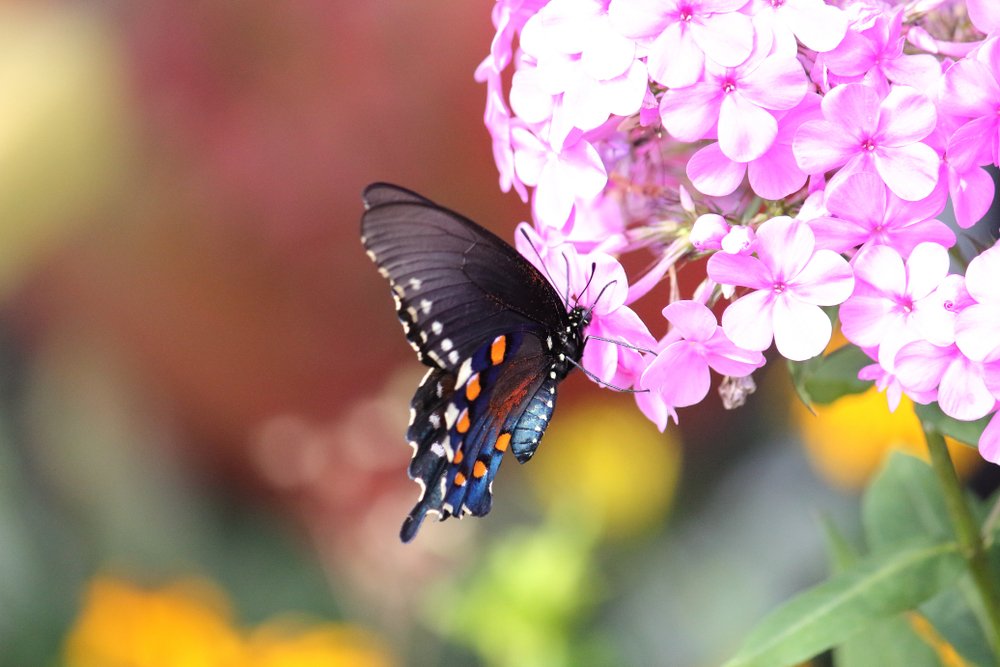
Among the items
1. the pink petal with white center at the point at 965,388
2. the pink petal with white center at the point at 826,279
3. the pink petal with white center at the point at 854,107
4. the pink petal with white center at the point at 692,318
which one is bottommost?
the pink petal with white center at the point at 965,388

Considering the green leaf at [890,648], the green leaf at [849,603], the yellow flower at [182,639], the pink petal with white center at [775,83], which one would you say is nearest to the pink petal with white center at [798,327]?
the pink petal with white center at [775,83]

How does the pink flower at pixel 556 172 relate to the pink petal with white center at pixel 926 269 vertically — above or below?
above

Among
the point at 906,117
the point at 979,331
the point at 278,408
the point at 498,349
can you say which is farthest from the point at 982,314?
the point at 278,408

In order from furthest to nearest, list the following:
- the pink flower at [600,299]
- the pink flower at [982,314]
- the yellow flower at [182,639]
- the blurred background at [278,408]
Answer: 1. the blurred background at [278,408]
2. the yellow flower at [182,639]
3. the pink flower at [600,299]
4. the pink flower at [982,314]

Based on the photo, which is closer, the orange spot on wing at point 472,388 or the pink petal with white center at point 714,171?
the pink petal with white center at point 714,171

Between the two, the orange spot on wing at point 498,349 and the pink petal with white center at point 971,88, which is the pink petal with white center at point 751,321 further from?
the orange spot on wing at point 498,349

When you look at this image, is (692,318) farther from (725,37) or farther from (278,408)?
(278,408)
